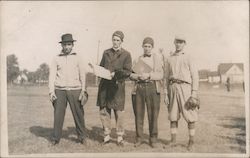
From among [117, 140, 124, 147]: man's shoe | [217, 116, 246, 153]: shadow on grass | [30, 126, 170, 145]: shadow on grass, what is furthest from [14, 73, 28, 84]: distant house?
[217, 116, 246, 153]: shadow on grass

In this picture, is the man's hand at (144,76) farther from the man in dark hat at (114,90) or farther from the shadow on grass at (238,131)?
the shadow on grass at (238,131)

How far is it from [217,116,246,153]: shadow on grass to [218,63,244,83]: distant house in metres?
0.24

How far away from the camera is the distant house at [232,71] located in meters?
3.78

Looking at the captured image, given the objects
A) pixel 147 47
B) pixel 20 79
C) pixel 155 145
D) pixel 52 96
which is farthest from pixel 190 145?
pixel 20 79

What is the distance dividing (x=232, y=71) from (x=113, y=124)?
78 centimetres

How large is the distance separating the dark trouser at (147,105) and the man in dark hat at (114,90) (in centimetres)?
9

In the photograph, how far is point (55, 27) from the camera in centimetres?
377

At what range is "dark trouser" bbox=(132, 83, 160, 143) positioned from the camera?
3.74 meters

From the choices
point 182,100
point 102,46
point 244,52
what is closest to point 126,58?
point 102,46

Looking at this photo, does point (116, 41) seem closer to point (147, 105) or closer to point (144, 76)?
point (144, 76)

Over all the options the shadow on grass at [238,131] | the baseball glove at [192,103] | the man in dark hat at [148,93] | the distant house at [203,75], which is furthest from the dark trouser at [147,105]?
the shadow on grass at [238,131]

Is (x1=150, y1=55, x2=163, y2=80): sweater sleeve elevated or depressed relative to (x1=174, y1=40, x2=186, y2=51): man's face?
depressed

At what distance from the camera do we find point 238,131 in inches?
148

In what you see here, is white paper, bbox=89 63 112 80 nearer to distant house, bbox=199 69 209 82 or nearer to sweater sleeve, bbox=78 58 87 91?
sweater sleeve, bbox=78 58 87 91
